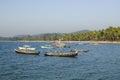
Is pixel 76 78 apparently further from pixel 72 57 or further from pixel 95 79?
pixel 72 57

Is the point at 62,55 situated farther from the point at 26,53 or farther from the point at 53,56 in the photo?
the point at 26,53

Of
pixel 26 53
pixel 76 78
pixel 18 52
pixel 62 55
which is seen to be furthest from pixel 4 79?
pixel 18 52

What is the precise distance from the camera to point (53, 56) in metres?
102

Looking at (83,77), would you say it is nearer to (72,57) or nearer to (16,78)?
(16,78)

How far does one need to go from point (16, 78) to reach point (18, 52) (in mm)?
77996

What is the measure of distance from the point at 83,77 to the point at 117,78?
6570 mm

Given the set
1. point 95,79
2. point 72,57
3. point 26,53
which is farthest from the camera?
point 26,53

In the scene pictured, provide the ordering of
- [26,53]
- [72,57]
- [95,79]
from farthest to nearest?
[26,53]
[72,57]
[95,79]

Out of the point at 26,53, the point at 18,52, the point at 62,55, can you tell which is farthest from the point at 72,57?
the point at 18,52

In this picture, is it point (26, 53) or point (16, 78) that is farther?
point (26, 53)

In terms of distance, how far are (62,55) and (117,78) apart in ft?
166

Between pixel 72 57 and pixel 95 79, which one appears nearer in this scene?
pixel 95 79

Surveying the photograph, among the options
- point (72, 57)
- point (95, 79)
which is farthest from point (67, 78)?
point (72, 57)

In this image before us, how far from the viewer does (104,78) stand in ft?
161
